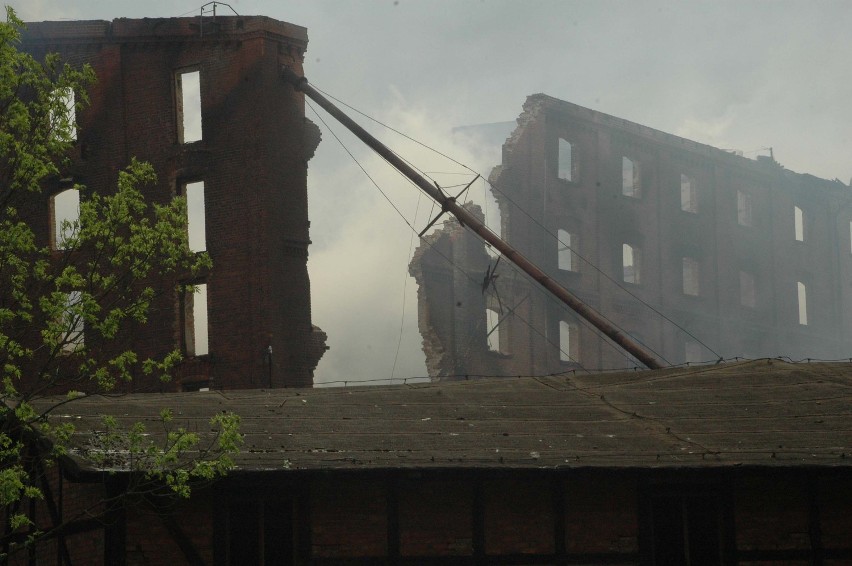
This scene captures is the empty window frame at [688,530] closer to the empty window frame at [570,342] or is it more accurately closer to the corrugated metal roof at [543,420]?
the corrugated metal roof at [543,420]

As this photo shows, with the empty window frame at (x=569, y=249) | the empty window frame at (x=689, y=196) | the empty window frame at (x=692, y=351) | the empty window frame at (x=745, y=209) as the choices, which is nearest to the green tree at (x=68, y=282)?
the empty window frame at (x=569, y=249)

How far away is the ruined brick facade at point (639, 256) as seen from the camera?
34.6 metres

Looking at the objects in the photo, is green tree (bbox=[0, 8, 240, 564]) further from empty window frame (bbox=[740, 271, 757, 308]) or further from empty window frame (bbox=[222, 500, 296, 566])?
empty window frame (bbox=[740, 271, 757, 308])

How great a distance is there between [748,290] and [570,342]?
10246 millimetres

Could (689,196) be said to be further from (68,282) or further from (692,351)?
(68,282)

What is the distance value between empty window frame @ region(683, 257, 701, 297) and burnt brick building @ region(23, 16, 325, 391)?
19.2 m

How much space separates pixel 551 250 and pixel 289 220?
1210cm

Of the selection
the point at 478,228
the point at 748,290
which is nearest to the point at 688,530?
the point at 478,228

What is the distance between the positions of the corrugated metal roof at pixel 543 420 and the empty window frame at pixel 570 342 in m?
20.5

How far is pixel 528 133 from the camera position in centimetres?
3716

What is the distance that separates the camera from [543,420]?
14086mm

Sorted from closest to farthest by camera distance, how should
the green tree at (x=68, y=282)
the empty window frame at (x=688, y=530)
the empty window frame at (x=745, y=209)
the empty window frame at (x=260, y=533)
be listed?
the green tree at (x=68, y=282)
the empty window frame at (x=260, y=533)
the empty window frame at (x=688, y=530)
the empty window frame at (x=745, y=209)

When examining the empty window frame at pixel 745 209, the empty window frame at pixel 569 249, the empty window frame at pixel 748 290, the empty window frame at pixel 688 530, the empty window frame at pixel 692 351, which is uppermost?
the empty window frame at pixel 745 209

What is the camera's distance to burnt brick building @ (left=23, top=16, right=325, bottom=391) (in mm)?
25766
